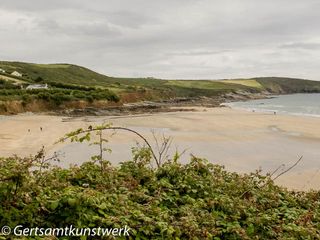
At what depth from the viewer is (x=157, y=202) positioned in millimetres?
5867

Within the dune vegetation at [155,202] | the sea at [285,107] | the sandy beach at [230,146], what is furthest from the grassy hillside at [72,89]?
the dune vegetation at [155,202]

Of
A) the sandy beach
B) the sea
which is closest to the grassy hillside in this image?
the sea

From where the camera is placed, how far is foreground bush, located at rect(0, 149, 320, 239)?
489cm

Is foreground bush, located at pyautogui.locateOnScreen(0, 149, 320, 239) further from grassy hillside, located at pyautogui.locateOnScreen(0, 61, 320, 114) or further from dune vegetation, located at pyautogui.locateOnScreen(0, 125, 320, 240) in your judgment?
grassy hillside, located at pyautogui.locateOnScreen(0, 61, 320, 114)

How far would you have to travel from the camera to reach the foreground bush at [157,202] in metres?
4.89

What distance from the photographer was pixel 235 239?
538cm

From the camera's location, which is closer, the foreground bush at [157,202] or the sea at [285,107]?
the foreground bush at [157,202]

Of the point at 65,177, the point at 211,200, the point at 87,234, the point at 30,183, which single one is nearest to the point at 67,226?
the point at 87,234

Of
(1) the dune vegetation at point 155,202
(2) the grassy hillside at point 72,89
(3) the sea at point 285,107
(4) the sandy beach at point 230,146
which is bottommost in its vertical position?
(4) the sandy beach at point 230,146

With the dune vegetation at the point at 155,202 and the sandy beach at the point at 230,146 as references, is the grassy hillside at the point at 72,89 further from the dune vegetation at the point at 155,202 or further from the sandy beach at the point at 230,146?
the dune vegetation at the point at 155,202

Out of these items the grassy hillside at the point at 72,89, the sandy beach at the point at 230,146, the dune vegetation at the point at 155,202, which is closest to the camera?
the dune vegetation at the point at 155,202

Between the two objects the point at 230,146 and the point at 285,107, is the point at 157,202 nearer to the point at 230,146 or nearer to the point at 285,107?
the point at 230,146

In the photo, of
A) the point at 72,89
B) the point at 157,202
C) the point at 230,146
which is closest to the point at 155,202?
the point at 157,202

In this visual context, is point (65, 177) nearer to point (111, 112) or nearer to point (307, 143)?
point (307, 143)
